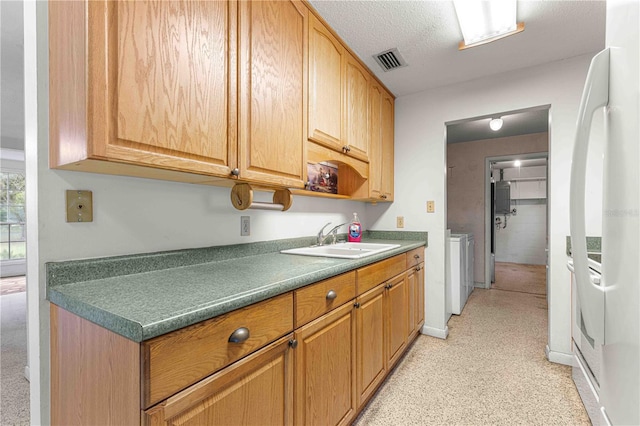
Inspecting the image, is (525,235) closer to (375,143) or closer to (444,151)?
(444,151)

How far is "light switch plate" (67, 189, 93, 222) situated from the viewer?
1047 mm

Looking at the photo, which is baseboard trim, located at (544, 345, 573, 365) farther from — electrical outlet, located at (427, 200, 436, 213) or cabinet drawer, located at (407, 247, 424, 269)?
electrical outlet, located at (427, 200, 436, 213)

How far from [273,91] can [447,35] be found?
1.33m

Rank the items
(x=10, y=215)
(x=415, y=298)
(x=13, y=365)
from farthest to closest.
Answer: (x=10, y=215)
(x=415, y=298)
(x=13, y=365)

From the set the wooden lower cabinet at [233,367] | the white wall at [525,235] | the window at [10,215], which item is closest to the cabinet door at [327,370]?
Answer: the wooden lower cabinet at [233,367]

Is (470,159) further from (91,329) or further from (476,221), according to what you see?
(91,329)

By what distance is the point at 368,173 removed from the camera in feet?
7.98

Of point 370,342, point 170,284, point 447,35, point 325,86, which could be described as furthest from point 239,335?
point 447,35

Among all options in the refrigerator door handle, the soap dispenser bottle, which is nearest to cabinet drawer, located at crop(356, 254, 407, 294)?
the soap dispenser bottle

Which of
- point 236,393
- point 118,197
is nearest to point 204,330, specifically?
point 236,393

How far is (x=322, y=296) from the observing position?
126 centimetres

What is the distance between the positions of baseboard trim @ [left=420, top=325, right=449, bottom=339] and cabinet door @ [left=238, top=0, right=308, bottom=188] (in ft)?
6.59

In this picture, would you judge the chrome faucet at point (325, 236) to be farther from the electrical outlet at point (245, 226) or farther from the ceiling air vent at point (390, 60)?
the ceiling air vent at point (390, 60)

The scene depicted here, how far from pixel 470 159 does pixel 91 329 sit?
Answer: 16.5 ft
